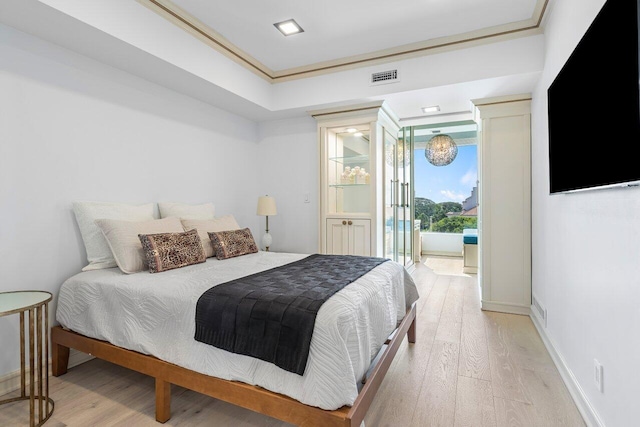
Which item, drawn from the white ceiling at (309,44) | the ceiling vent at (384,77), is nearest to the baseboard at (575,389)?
the white ceiling at (309,44)

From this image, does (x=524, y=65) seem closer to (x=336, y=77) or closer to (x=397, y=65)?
(x=397, y=65)

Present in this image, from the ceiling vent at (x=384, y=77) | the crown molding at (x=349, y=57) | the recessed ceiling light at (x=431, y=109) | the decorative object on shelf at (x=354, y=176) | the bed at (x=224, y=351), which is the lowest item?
the bed at (x=224, y=351)

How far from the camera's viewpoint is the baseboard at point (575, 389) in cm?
165

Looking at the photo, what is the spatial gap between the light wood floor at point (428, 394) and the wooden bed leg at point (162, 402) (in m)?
0.04

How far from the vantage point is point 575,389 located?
75.5 inches

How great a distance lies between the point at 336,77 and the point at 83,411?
347cm

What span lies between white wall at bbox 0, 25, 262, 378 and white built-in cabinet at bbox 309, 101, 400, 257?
1581 mm

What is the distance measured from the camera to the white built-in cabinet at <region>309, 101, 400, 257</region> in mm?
3828

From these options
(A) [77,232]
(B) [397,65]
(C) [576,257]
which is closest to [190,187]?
(A) [77,232]

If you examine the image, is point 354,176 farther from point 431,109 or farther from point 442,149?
point 442,149

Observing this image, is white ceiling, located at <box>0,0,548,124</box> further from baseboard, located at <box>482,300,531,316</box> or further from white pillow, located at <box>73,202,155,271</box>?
baseboard, located at <box>482,300,531,316</box>

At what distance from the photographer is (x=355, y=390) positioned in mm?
1411

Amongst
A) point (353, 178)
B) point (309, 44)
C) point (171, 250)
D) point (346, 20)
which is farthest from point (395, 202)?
point (171, 250)

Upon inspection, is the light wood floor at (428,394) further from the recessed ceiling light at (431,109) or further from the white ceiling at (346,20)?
the white ceiling at (346,20)
